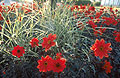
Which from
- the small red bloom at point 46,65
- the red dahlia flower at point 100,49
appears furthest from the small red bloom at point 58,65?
the red dahlia flower at point 100,49

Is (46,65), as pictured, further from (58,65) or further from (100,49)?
(100,49)

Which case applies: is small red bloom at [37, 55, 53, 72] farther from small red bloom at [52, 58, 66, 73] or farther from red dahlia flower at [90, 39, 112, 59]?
red dahlia flower at [90, 39, 112, 59]

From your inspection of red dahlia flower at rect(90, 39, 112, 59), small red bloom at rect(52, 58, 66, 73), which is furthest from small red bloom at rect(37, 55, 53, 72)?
red dahlia flower at rect(90, 39, 112, 59)

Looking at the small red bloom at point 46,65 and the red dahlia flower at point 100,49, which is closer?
the small red bloom at point 46,65

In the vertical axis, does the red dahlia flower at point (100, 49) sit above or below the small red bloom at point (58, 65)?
above

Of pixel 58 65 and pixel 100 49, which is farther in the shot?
pixel 100 49

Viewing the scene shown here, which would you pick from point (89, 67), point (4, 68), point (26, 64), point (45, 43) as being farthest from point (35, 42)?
point (89, 67)

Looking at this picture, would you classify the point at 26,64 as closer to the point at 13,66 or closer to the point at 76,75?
the point at 13,66

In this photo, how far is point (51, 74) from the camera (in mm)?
1416

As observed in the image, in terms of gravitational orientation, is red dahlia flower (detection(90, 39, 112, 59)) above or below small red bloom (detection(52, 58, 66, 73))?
above

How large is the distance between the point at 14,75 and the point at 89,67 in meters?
0.85

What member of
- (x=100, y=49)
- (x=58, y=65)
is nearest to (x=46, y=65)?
(x=58, y=65)

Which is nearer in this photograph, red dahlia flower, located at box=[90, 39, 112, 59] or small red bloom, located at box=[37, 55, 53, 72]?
small red bloom, located at box=[37, 55, 53, 72]

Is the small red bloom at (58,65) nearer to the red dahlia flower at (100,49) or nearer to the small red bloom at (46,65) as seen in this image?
the small red bloom at (46,65)
